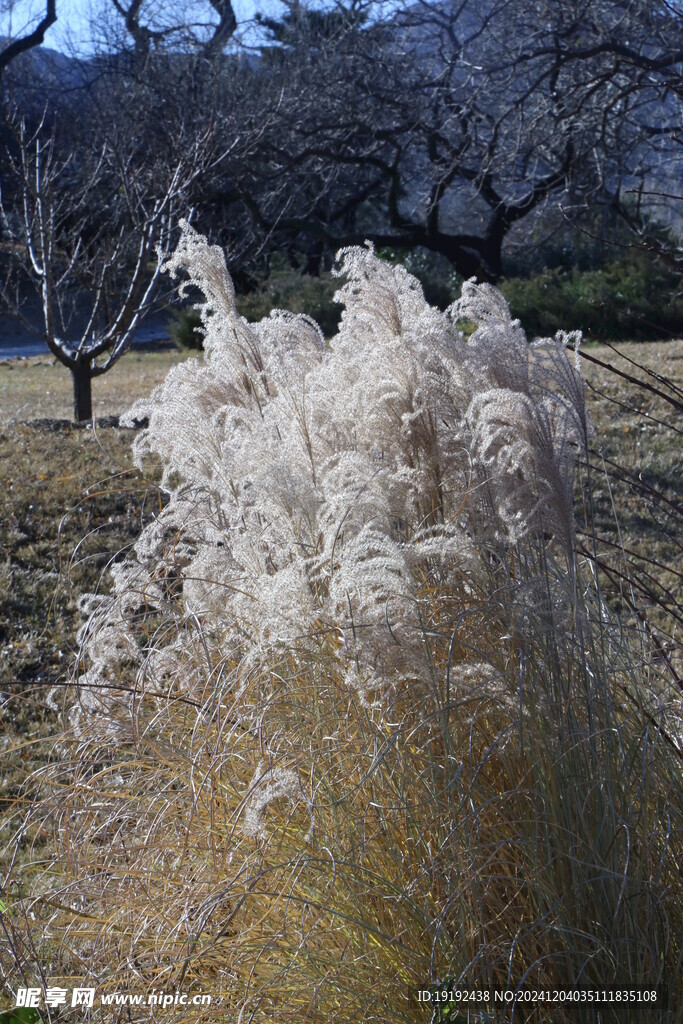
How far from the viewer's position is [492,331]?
2.48m

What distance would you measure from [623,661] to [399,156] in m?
15.5

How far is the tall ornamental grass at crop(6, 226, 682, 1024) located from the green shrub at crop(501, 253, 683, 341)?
1217 centimetres

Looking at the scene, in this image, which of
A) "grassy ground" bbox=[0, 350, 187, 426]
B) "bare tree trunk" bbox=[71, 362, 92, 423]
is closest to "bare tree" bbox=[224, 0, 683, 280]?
"grassy ground" bbox=[0, 350, 187, 426]

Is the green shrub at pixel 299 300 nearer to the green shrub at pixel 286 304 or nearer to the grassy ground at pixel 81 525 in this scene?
the green shrub at pixel 286 304

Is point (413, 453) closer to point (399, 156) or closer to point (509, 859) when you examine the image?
point (509, 859)

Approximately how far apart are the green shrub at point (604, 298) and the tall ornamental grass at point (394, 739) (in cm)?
1217

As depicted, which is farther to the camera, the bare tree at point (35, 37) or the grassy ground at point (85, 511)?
the bare tree at point (35, 37)

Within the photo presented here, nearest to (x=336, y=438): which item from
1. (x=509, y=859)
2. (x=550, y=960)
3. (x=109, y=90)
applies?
(x=509, y=859)

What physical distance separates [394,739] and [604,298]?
1391cm

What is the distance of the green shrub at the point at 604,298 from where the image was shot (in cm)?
1451

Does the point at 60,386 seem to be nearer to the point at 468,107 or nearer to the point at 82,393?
the point at 82,393

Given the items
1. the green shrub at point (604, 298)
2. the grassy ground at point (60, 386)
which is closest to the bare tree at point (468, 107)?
the green shrub at point (604, 298)

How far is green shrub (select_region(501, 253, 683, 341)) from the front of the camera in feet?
47.6

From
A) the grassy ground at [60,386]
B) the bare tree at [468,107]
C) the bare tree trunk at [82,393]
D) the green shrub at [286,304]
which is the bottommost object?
the grassy ground at [60,386]
